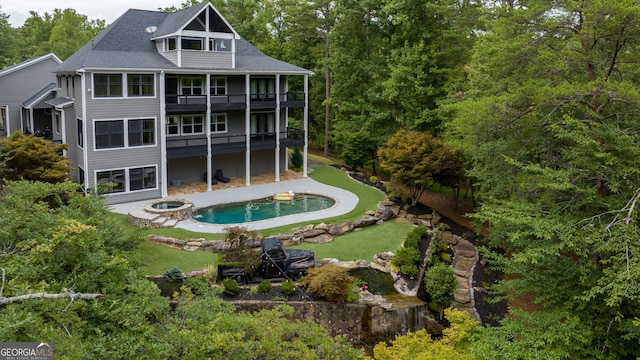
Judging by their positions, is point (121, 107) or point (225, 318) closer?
point (225, 318)

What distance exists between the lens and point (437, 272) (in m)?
16.8

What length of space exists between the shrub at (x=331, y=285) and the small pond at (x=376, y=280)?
1.45 m

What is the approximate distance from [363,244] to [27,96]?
2540 cm

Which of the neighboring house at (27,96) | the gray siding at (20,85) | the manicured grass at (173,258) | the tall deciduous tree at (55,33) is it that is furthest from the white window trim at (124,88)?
the tall deciduous tree at (55,33)

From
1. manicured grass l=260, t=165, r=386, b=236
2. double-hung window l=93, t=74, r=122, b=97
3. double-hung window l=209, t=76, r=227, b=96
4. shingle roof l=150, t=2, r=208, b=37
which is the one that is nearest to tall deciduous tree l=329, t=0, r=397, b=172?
manicured grass l=260, t=165, r=386, b=236

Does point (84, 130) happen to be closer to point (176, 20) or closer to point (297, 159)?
point (176, 20)

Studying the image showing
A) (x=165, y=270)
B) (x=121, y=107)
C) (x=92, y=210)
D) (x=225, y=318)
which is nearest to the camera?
(x=225, y=318)

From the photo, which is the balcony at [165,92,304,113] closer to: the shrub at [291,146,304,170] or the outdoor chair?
the shrub at [291,146,304,170]

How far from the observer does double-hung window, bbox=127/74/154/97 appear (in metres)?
25.0

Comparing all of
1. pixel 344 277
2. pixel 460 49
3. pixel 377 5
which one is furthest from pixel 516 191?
pixel 377 5

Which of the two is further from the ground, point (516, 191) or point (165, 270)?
point (516, 191)

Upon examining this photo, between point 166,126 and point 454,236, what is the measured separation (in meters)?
16.5

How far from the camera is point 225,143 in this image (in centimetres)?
2967

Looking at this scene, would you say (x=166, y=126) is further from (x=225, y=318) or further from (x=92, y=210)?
(x=225, y=318)
